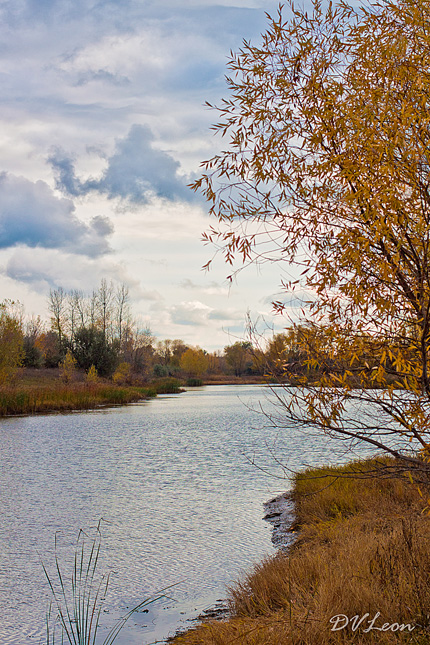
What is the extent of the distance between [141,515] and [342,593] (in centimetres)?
537

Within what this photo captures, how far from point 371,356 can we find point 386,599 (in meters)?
1.70

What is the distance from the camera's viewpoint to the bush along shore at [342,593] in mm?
3281

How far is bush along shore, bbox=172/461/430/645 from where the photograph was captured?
3.28m

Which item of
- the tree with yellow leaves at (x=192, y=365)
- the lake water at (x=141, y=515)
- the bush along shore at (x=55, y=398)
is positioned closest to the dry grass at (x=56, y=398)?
the bush along shore at (x=55, y=398)

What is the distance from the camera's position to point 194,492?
32.6ft

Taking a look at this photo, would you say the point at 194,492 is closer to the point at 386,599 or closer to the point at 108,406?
the point at 386,599

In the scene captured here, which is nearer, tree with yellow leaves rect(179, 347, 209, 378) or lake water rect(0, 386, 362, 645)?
lake water rect(0, 386, 362, 645)

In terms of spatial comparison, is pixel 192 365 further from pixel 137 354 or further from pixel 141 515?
pixel 141 515

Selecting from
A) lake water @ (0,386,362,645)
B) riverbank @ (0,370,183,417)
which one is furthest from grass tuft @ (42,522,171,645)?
riverbank @ (0,370,183,417)

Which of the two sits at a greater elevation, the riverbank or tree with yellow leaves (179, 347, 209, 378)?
tree with yellow leaves (179, 347, 209, 378)
